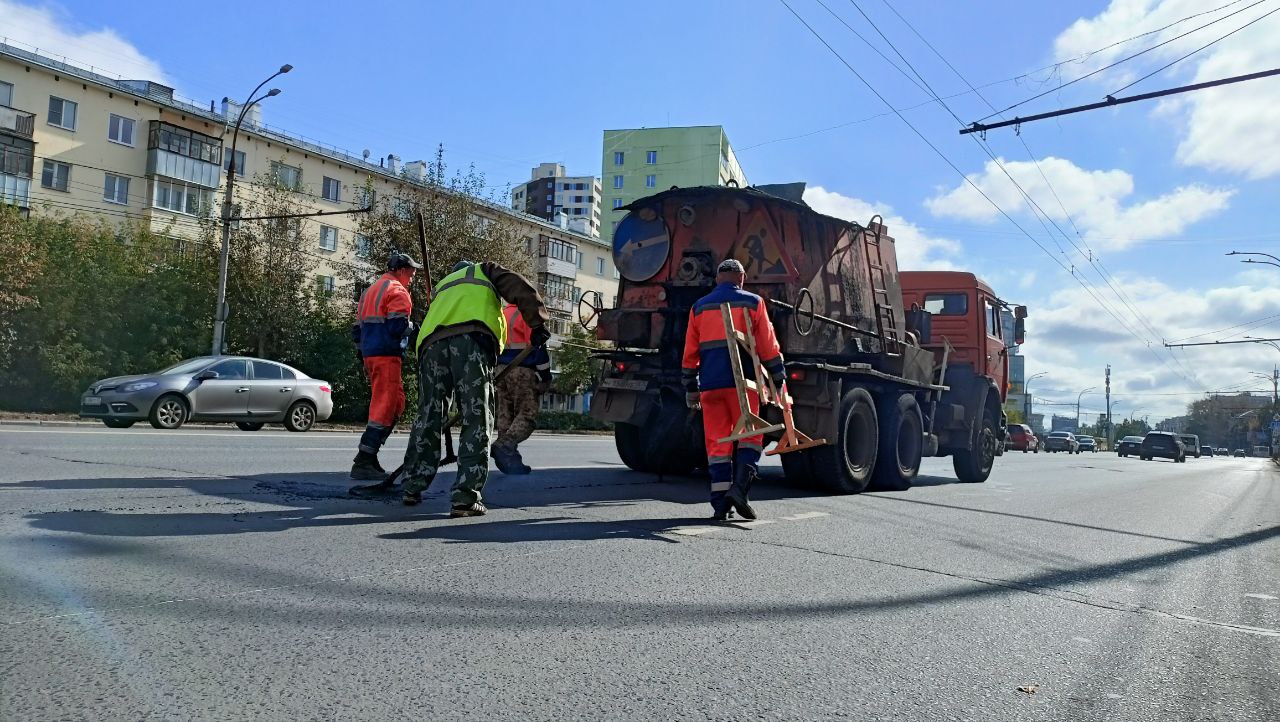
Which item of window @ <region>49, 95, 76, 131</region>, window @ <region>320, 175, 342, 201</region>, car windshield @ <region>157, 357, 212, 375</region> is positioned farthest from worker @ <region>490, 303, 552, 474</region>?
window @ <region>320, 175, 342, 201</region>

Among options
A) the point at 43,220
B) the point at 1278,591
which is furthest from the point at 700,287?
the point at 43,220

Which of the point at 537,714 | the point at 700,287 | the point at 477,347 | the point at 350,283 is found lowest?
the point at 537,714

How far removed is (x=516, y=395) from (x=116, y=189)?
34.3m

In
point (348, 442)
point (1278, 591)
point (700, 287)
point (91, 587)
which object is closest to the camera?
point (91, 587)

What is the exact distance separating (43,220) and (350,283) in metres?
8.88

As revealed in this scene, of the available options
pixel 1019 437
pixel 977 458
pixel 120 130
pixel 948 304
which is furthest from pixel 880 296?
pixel 1019 437

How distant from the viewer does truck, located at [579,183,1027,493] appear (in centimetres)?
857

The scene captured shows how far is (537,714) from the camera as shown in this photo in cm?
249

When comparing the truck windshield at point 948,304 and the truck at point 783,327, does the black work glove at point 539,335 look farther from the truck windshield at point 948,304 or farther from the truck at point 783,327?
the truck windshield at point 948,304

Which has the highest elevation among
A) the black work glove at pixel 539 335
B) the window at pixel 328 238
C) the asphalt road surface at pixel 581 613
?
the window at pixel 328 238

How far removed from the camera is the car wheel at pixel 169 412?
1440 centimetres

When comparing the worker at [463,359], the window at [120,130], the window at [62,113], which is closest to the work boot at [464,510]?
the worker at [463,359]

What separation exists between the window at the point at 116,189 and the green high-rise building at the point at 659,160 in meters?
38.5

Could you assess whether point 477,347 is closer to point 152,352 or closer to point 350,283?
point 152,352
